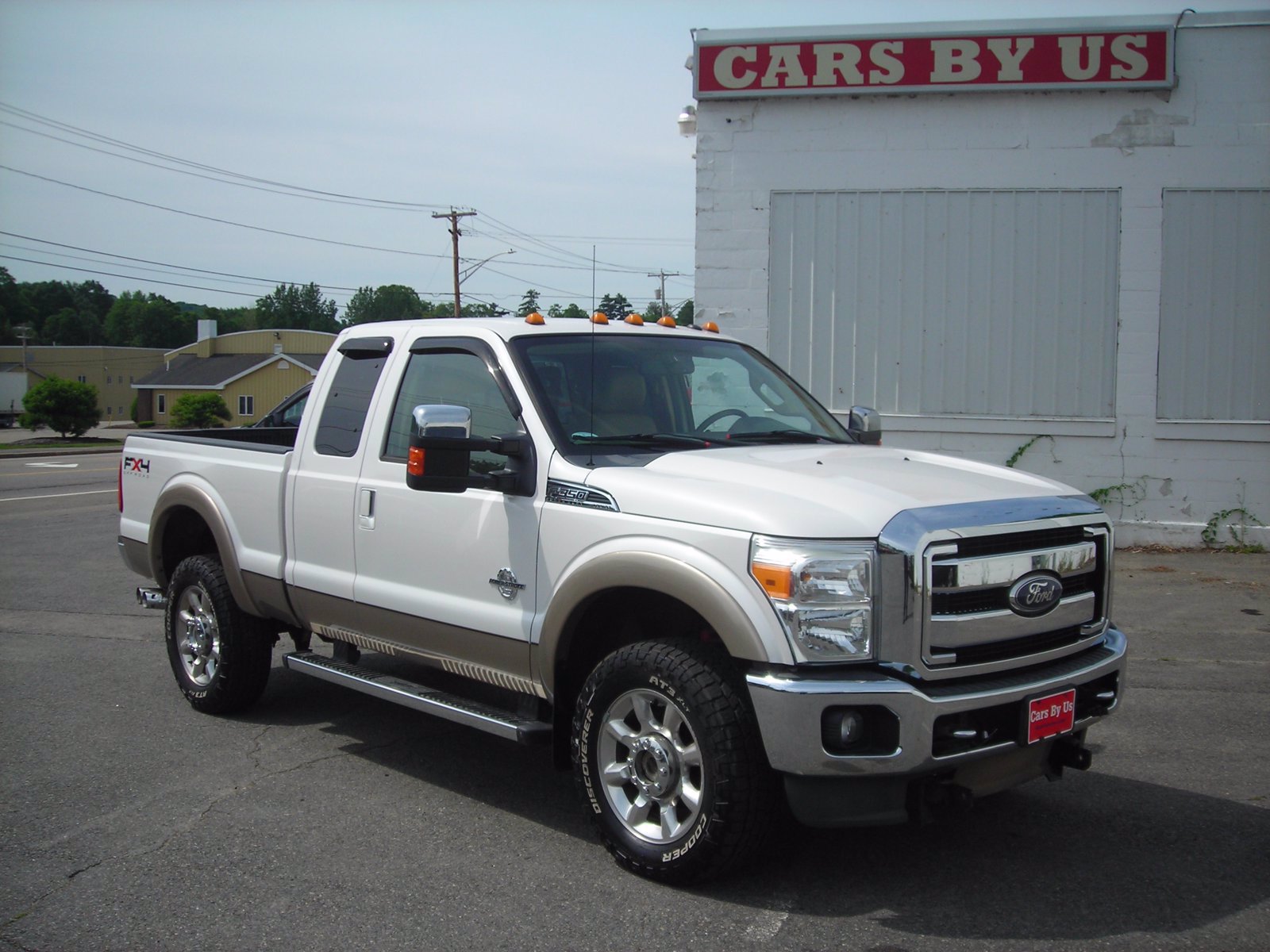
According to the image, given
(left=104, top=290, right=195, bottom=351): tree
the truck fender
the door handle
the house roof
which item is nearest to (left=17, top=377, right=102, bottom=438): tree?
the house roof

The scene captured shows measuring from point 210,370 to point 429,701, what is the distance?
8089 centimetres

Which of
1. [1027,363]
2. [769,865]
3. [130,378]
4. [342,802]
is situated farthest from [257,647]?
[130,378]

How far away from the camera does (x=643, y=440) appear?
4734mm

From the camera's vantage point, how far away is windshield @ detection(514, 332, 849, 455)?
4742 millimetres

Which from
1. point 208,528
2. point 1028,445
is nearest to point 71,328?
point 1028,445

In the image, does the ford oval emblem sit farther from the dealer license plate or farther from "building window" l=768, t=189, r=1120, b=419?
"building window" l=768, t=189, r=1120, b=419

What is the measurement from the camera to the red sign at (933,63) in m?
11.2

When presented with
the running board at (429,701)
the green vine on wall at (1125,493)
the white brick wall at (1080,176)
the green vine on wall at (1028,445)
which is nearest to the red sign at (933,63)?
the white brick wall at (1080,176)

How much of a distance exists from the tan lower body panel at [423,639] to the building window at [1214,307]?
8763mm

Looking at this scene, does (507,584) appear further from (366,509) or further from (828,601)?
(828,601)

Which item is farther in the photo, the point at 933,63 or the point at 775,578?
the point at 933,63

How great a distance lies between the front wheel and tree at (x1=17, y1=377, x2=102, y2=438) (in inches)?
2223

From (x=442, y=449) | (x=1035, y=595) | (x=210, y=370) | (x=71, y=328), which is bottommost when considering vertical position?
(x=1035, y=595)

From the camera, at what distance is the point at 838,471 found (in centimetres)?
424
